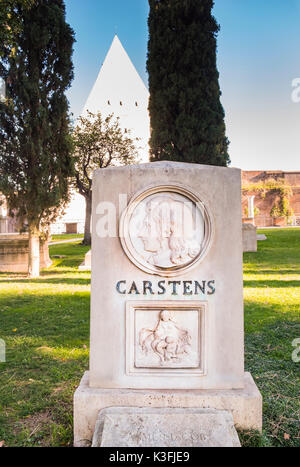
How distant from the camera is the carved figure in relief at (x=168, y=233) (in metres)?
2.35

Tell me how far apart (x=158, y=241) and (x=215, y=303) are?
0.59m

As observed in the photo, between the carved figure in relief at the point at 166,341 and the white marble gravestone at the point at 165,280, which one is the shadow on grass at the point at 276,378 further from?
the carved figure in relief at the point at 166,341

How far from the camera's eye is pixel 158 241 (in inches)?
93.0

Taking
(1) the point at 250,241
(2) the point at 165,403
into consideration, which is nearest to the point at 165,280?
(2) the point at 165,403

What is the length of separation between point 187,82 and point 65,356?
11.1 m

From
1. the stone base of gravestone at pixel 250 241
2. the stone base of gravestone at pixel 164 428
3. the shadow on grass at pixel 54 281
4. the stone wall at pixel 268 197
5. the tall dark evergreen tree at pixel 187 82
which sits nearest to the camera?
the stone base of gravestone at pixel 164 428

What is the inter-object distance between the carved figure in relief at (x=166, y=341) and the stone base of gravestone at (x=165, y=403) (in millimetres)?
248

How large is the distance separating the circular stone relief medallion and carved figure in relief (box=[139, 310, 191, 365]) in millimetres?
373

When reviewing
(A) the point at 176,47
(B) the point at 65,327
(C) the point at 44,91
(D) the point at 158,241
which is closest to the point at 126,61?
(A) the point at 176,47

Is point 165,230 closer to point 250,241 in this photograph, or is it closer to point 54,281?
point 54,281

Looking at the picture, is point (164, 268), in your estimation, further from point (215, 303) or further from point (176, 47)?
point (176, 47)

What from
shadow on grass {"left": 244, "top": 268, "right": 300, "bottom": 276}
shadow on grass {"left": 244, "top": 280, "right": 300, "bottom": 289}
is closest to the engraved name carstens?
shadow on grass {"left": 244, "top": 280, "right": 300, "bottom": 289}

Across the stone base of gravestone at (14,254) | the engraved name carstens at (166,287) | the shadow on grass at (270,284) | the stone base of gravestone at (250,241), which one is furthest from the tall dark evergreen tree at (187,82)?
the engraved name carstens at (166,287)

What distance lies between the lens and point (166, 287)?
2.37 metres
